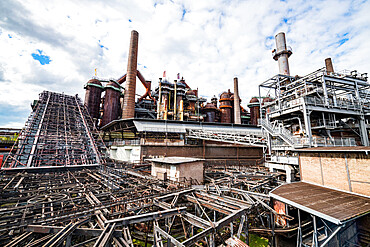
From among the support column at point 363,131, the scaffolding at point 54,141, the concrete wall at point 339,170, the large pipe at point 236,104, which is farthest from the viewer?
the large pipe at point 236,104

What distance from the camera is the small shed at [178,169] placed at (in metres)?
12.7

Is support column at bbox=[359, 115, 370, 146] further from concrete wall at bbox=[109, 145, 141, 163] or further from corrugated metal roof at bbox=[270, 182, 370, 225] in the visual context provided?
concrete wall at bbox=[109, 145, 141, 163]

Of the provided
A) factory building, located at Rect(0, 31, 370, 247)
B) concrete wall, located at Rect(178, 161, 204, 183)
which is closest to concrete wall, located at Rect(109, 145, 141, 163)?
factory building, located at Rect(0, 31, 370, 247)

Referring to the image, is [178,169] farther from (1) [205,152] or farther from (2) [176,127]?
(2) [176,127]

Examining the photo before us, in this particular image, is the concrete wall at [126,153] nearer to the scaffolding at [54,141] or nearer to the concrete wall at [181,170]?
the scaffolding at [54,141]

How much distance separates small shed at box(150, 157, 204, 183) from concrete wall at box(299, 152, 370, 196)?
887cm

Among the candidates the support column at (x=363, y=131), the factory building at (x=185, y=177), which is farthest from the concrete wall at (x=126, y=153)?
the support column at (x=363, y=131)

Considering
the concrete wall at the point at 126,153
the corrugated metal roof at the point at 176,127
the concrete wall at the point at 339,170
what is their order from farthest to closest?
1. the corrugated metal roof at the point at 176,127
2. the concrete wall at the point at 126,153
3. the concrete wall at the point at 339,170

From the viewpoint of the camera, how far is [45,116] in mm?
23953

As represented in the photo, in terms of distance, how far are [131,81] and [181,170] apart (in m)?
27.4

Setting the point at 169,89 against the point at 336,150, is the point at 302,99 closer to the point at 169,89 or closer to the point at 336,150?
the point at 336,150

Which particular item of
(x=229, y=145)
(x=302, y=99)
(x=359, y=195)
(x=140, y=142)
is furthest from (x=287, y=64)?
(x=140, y=142)

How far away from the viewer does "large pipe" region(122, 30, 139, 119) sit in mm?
32844

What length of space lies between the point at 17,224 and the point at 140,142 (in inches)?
756
